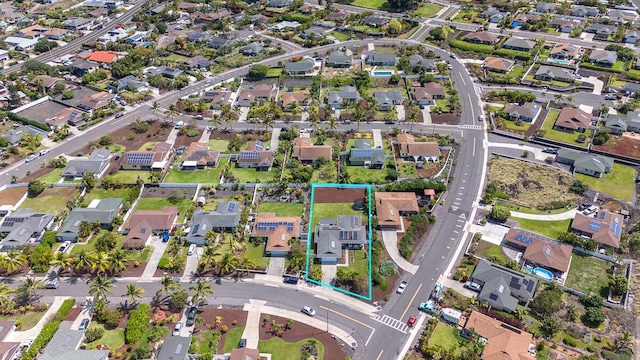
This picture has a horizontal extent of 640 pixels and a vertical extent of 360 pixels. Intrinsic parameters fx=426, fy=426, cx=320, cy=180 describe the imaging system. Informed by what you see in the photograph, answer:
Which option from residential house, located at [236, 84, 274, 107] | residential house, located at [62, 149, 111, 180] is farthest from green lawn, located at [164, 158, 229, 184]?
residential house, located at [236, 84, 274, 107]

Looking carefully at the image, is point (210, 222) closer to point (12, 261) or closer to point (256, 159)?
point (256, 159)

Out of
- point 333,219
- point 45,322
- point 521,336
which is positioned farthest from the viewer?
point 333,219

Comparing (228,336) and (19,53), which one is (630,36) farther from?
(19,53)

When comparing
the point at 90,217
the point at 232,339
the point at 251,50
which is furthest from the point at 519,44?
the point at 90,217

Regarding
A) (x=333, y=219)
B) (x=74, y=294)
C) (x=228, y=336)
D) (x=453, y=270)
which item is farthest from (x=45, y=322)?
(x=453, y=270)

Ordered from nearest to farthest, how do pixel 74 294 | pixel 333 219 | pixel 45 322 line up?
1. pixel 45 322
2. pixel 74 294
3. pixel 333 219

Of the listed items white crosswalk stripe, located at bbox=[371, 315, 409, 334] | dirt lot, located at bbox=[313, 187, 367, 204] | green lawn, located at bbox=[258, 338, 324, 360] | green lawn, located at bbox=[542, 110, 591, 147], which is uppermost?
green lawn, located at bbox=[542, 110, 591, 147]

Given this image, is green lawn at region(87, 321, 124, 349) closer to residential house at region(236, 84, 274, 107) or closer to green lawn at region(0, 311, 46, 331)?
green lawn at region(0, 311, 46, 331)
